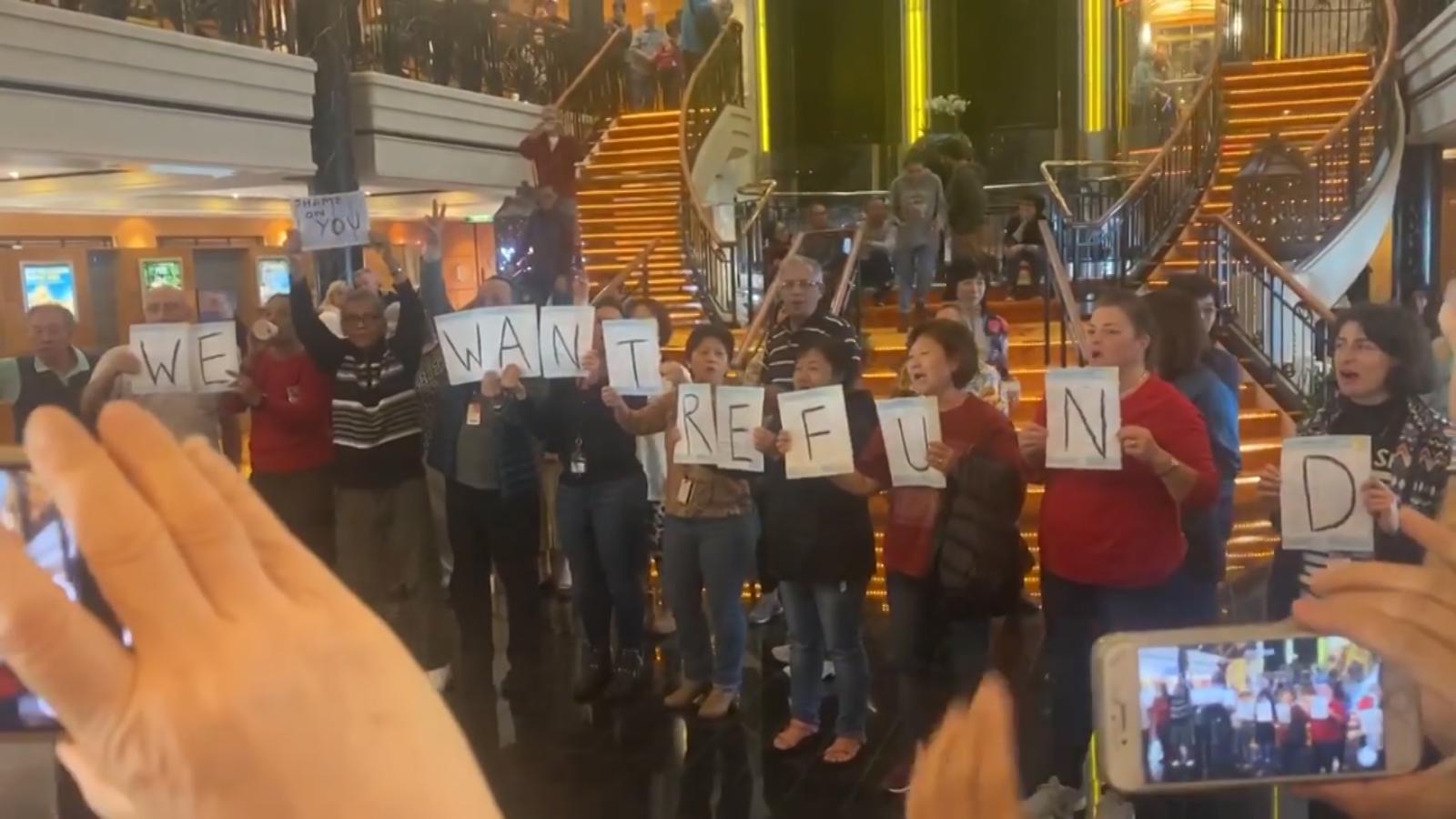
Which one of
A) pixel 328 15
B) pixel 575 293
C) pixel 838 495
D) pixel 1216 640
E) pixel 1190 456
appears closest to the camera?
pixel 1216 640

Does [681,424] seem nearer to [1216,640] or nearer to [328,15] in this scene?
[1216,640]

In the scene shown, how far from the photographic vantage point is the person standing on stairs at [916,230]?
7918 millimetres

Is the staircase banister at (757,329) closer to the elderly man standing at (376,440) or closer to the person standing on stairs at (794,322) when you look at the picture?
the person standing on stairs at (794,322)

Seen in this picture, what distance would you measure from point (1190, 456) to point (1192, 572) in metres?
0.57

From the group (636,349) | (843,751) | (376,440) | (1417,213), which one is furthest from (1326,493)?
(1417,213)

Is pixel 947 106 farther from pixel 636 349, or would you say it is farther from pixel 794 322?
pixel 636 349

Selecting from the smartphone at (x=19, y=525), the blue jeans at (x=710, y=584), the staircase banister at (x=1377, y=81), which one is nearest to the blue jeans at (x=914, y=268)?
the staircase banister at (x=1377, y=81)

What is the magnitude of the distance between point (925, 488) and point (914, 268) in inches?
202

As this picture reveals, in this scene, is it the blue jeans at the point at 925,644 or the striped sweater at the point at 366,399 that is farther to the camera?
the striped sweater at the point at 366,399

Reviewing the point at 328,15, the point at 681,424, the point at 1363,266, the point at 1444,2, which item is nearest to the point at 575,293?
the point at 681,424

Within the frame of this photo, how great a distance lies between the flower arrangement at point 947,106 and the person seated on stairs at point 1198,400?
338 inches

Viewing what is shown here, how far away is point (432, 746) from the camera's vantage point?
44 centimetres

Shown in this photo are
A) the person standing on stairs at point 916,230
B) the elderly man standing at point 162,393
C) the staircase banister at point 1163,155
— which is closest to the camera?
the elderly man standing at point 162,393

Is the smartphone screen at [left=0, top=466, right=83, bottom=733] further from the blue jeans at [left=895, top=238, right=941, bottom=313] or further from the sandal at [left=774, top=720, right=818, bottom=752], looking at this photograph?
the blue jeans at [left=895, top=238, right=941, bottom=313]
